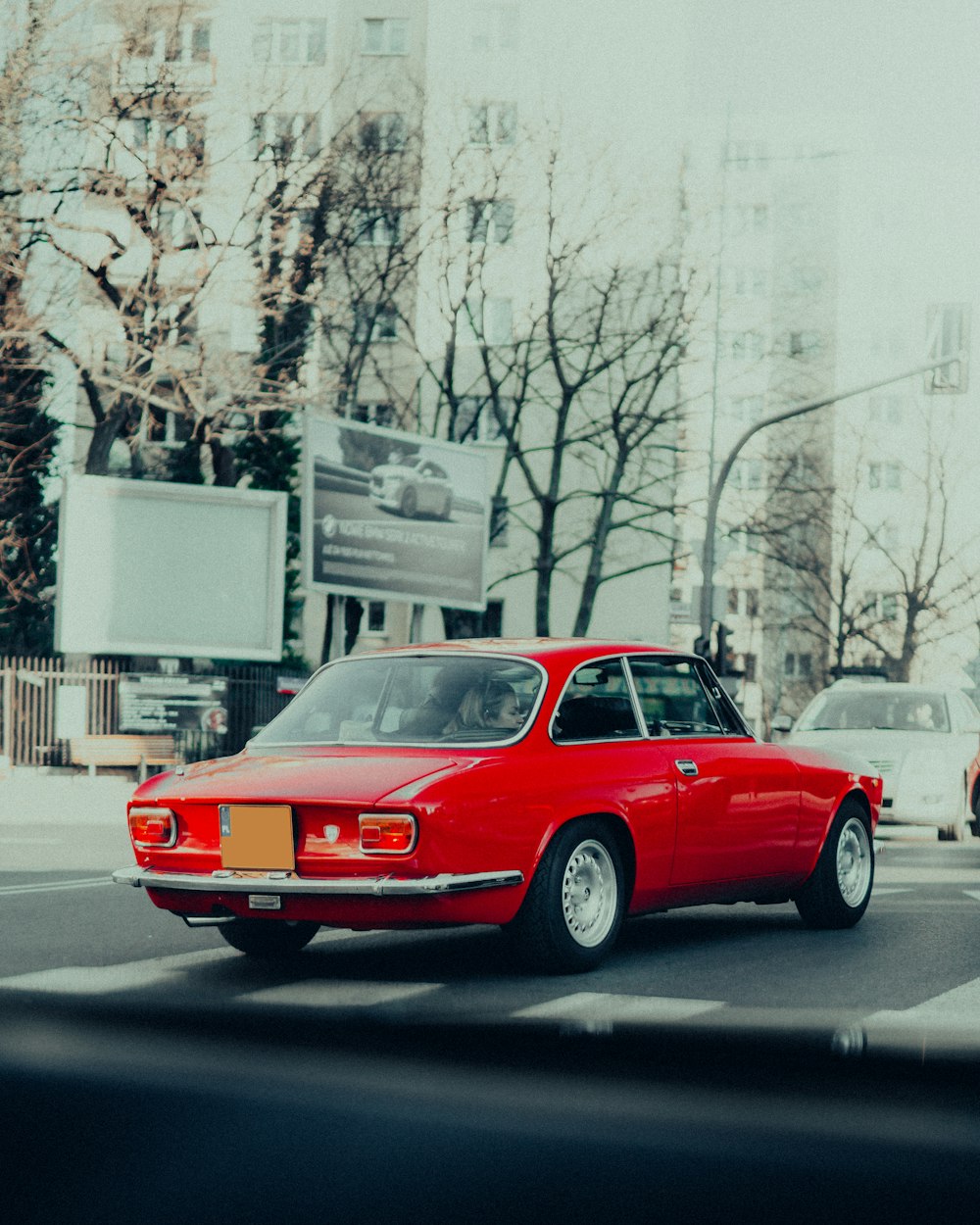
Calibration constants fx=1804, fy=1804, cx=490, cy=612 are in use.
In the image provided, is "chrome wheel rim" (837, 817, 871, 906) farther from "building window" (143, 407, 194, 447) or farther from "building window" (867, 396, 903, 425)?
"building window" (867, 396, 903, 425)

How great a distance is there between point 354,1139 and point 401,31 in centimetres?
4761

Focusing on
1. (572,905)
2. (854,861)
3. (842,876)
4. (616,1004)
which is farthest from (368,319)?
(616,1004)

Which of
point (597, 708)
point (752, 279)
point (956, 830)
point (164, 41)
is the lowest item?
point (956, 830)

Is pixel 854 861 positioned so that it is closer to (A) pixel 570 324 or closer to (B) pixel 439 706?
(B) pixel 439 706

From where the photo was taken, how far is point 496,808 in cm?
693

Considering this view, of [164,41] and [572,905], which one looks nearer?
[572,905]

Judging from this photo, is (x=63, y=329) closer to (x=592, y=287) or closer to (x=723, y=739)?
(x=592, y=287)

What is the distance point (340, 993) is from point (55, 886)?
514 cm

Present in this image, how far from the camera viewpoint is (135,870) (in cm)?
741

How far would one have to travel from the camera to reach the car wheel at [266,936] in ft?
26.1

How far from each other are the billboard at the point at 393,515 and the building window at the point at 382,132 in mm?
6376

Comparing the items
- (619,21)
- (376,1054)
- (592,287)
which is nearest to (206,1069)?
(376,1054)

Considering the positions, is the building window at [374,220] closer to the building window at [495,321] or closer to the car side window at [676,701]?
the building window at [495,321]

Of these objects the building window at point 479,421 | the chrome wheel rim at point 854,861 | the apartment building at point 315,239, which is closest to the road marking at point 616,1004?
the chrome wheel rim at point 854,861
